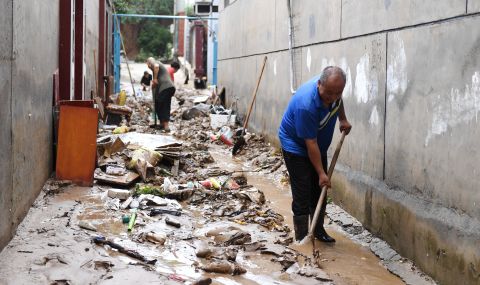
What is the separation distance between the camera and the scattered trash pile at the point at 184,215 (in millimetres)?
4742

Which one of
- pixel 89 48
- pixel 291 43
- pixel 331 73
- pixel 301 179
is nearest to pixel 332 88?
pixel 331 73

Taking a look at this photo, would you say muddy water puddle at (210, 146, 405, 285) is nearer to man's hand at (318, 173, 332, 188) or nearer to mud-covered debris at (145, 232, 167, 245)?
man's hand at (318, 173, 332, 188)

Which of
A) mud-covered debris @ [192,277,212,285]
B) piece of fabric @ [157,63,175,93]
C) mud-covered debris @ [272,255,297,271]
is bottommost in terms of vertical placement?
mud-covered debris @ [272,255,297,271]

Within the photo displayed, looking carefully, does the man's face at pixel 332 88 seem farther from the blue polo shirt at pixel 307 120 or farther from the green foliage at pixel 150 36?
the green foliage at pixel 150 36

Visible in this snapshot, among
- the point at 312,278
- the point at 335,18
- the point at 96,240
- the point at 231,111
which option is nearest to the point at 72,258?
the point at 96,240

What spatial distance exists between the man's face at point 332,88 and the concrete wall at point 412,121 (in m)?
0.63

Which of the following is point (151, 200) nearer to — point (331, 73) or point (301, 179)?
point (301, 179)

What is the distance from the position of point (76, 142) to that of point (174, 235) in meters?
2.04

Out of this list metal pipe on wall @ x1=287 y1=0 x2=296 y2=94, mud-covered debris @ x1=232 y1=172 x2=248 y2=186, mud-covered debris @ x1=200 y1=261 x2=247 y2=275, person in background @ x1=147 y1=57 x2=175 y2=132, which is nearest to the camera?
mud-covered debris @ x1=200 y1=261 x2=247 y2=275

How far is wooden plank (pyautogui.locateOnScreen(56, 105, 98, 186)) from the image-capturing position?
670 centimetres

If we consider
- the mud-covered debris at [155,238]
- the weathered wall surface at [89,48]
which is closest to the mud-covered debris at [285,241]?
the mud-covered debris at [155,238]

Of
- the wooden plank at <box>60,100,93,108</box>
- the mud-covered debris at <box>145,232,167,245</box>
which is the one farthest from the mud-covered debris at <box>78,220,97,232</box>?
the wooden plank at <box>60,100,93,108</box>

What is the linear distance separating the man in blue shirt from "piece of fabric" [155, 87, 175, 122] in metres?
7.99

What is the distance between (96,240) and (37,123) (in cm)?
160
